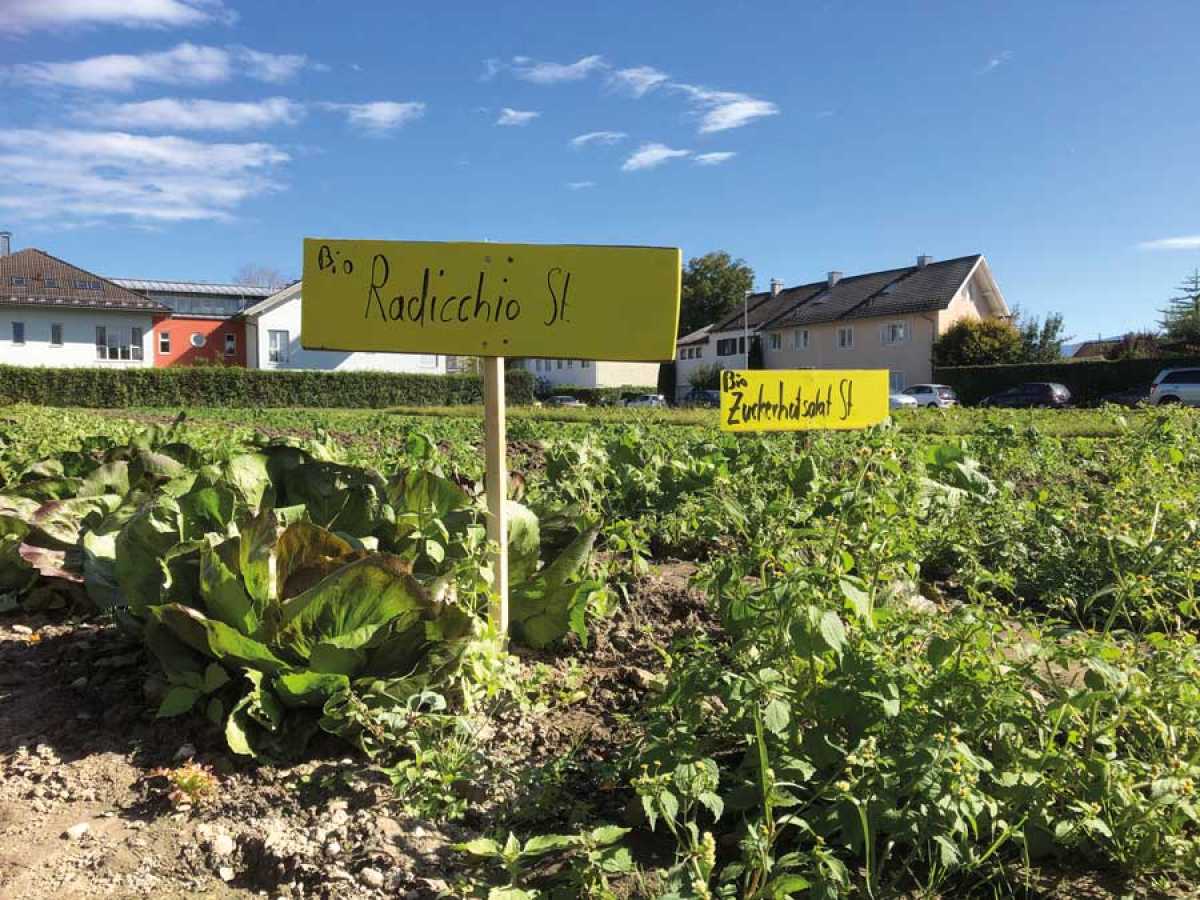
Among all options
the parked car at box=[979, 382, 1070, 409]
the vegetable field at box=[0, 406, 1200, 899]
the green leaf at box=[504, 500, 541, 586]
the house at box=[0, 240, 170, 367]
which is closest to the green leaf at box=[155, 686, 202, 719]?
the vegetable field at box=[0, 406, 1200, 899]

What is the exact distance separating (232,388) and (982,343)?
3435 centimetres

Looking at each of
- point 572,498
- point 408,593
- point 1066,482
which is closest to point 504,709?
point 408,593

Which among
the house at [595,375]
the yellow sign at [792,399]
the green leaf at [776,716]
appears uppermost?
the house at [595,375]

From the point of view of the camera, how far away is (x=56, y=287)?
154 ft

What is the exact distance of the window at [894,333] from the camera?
48781mm

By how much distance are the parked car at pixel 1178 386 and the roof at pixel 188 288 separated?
60.2 m

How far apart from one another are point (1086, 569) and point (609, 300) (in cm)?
250

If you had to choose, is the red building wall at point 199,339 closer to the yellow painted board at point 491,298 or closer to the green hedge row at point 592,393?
the green hedge row at point 592,393

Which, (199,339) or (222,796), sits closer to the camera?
(222,796)

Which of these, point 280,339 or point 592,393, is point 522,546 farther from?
point 280,339

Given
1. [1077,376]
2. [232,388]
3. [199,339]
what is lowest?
[232,388]

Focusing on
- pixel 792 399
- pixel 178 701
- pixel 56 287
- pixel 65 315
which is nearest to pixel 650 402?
pixel 65 315

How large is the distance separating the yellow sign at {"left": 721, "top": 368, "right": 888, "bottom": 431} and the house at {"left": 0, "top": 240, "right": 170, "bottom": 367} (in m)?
49.3

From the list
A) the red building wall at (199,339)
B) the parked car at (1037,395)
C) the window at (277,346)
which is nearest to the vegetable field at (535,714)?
the parked car at (1037,395)
